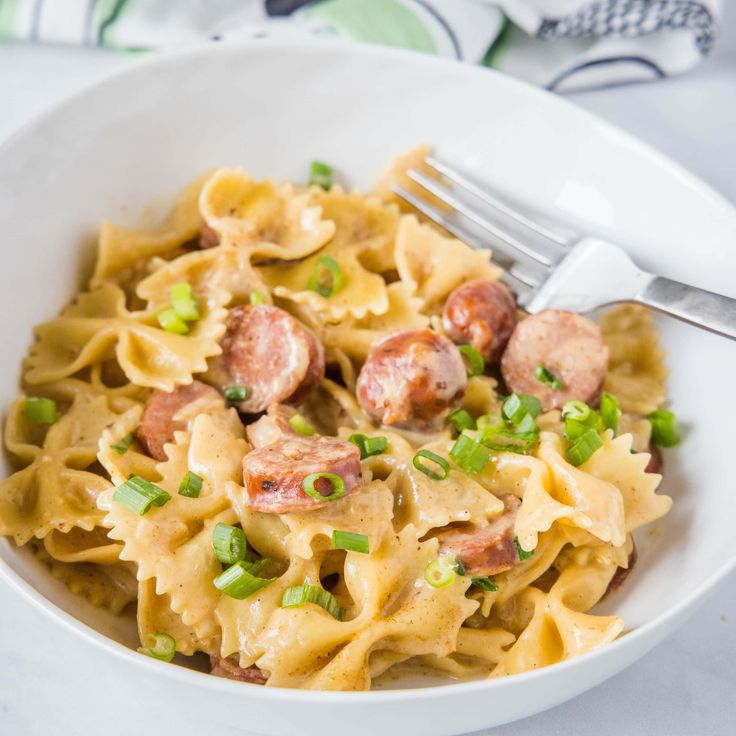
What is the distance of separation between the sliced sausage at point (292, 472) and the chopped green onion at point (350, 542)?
12 centimetres

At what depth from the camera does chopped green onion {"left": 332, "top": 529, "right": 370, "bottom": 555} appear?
3.17 m

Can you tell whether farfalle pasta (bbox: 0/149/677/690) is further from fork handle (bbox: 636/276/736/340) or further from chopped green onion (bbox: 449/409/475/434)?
fork handle (bbox: 636/276/736/340)

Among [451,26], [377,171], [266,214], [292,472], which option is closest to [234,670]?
[292,472]

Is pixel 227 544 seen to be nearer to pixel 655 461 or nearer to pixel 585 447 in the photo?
pixel 585 447

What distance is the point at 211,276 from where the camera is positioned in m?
4.27

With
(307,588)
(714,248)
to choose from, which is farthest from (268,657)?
(714,248)

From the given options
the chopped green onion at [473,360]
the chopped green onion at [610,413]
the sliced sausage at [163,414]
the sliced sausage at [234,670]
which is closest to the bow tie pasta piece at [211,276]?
the sliced sausage at [163,414]

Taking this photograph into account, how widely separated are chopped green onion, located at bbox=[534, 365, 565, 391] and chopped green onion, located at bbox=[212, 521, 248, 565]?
1358 millimetres

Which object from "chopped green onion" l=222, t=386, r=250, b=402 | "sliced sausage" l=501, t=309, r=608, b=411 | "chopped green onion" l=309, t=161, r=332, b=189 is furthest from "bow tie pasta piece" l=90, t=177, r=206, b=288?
"sliced sausage" l=501, t=309, r=608, b=411

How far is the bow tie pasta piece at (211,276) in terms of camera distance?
4215 millimetres

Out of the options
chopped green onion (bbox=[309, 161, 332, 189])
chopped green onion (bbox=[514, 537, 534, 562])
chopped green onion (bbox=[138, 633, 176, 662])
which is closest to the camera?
chopped green onion (bbox=[138, 633, 176, 662])

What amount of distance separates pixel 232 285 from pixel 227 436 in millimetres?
863

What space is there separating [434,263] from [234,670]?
2.02 metres

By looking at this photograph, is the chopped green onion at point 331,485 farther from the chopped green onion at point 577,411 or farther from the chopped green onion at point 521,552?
the chopped green onion at point 577,411
